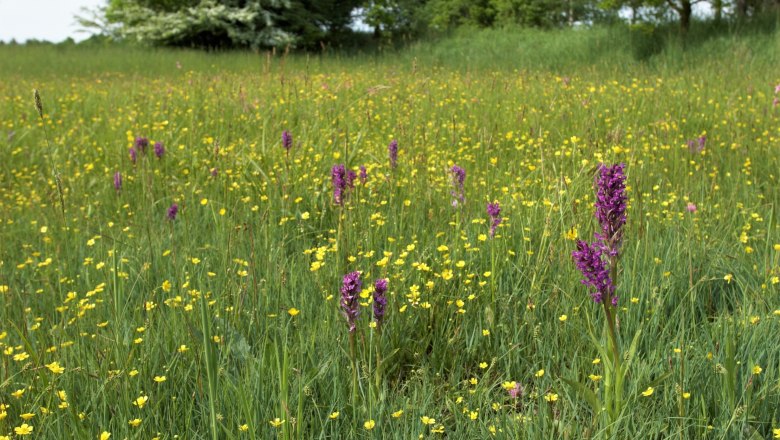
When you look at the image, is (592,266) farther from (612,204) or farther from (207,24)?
(207,24)

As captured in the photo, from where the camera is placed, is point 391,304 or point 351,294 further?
point 391,304

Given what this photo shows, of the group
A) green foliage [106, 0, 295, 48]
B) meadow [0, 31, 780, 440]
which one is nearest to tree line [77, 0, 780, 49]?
green foliage [106, 0, 295, 48]

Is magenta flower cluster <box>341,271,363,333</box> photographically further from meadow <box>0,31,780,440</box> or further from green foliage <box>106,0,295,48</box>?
green foliage <box>106,0,295,48</box>

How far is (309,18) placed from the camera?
22.9 metres

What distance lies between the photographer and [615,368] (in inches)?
63.0

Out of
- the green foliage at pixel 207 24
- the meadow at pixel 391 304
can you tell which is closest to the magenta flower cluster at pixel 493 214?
the meadow at pixel 391 304

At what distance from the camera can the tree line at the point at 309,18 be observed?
53.0ft

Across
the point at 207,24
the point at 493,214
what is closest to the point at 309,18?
the point at 207,24

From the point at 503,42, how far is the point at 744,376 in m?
18.1

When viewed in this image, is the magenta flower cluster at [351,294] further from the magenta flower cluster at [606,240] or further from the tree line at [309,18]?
the tree line at [309,18]

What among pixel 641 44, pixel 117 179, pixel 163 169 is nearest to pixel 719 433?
pixel 117 179

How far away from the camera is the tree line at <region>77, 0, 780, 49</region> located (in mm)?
16141

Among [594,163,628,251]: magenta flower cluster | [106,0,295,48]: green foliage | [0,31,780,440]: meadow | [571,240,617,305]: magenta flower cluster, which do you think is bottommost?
[0,31,780,440]: meadow

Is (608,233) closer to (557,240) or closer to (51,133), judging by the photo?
(557,240)
